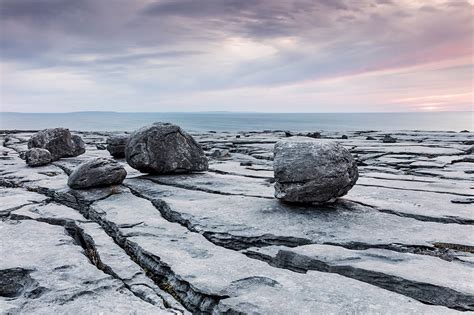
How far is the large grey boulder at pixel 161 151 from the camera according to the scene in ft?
43.0

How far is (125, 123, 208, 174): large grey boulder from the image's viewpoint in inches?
516

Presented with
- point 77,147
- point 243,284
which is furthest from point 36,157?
point 243,284

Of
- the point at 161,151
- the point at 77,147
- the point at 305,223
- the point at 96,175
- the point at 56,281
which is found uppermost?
the point at 161,151

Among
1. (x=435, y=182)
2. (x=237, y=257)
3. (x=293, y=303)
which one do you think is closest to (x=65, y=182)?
(x=237, y=257)

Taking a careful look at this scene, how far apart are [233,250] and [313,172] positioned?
8.65 feet

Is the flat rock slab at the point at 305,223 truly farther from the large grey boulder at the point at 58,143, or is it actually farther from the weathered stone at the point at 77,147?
the weathered stone at the point at 77,147

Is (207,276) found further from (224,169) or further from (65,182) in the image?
(224,169)

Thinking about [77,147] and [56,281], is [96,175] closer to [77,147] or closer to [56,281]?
[56,281]

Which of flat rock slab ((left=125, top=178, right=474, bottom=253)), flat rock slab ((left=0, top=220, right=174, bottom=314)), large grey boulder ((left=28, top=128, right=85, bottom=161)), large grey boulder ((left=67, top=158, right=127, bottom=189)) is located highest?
large grey boulder ((left=28, top=128, right=85, bottom=161))

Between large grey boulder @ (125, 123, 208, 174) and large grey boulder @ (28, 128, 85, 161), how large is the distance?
685cm

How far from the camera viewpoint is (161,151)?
13211 mm

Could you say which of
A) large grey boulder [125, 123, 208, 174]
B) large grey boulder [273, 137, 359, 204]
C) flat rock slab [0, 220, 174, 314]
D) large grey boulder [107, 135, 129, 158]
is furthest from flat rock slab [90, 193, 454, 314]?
large grey boulder [107, 135, 129, 158]

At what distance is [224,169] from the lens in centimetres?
1521

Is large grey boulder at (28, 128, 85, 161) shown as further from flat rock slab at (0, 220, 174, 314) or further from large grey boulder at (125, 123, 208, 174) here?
flat rock slab at (0, 220, 174, 314)
